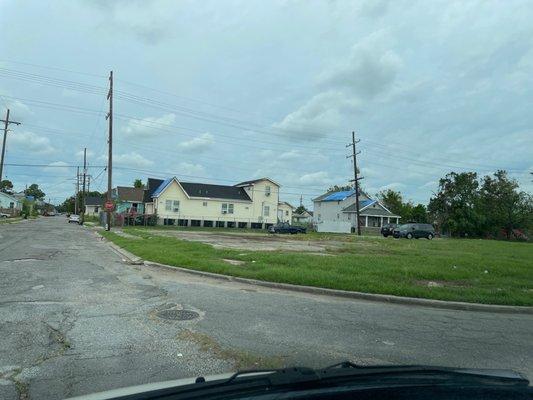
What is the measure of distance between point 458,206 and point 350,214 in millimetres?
15943

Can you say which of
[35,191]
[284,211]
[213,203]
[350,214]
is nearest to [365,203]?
[350,214]

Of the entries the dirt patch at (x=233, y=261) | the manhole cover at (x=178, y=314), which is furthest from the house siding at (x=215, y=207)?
the manhole cover at (x=178, y=314)

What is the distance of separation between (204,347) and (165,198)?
55.3 m

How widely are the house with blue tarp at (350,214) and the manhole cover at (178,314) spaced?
5705cm

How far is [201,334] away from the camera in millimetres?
6816

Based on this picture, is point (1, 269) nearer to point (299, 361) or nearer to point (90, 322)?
point (90, 322)

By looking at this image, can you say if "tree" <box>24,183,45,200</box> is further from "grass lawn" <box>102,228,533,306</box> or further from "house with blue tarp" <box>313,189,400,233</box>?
"grass lawn" <box>102,228,533,306</box>

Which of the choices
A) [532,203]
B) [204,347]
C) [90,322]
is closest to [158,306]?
[90,322]

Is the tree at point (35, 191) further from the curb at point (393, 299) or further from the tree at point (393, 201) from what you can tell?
the curb at point (393, 299)

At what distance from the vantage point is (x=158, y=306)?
8836 millimetres

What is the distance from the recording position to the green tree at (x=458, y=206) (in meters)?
66.3

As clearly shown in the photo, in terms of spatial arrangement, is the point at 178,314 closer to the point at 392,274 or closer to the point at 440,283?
the point at 392,274

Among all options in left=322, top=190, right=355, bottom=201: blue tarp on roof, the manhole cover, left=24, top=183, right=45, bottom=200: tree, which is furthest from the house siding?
left=24, top=183, right=45, bottom=200: tree

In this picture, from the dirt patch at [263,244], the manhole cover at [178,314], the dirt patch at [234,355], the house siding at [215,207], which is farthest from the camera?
the house siding at [215,207]
